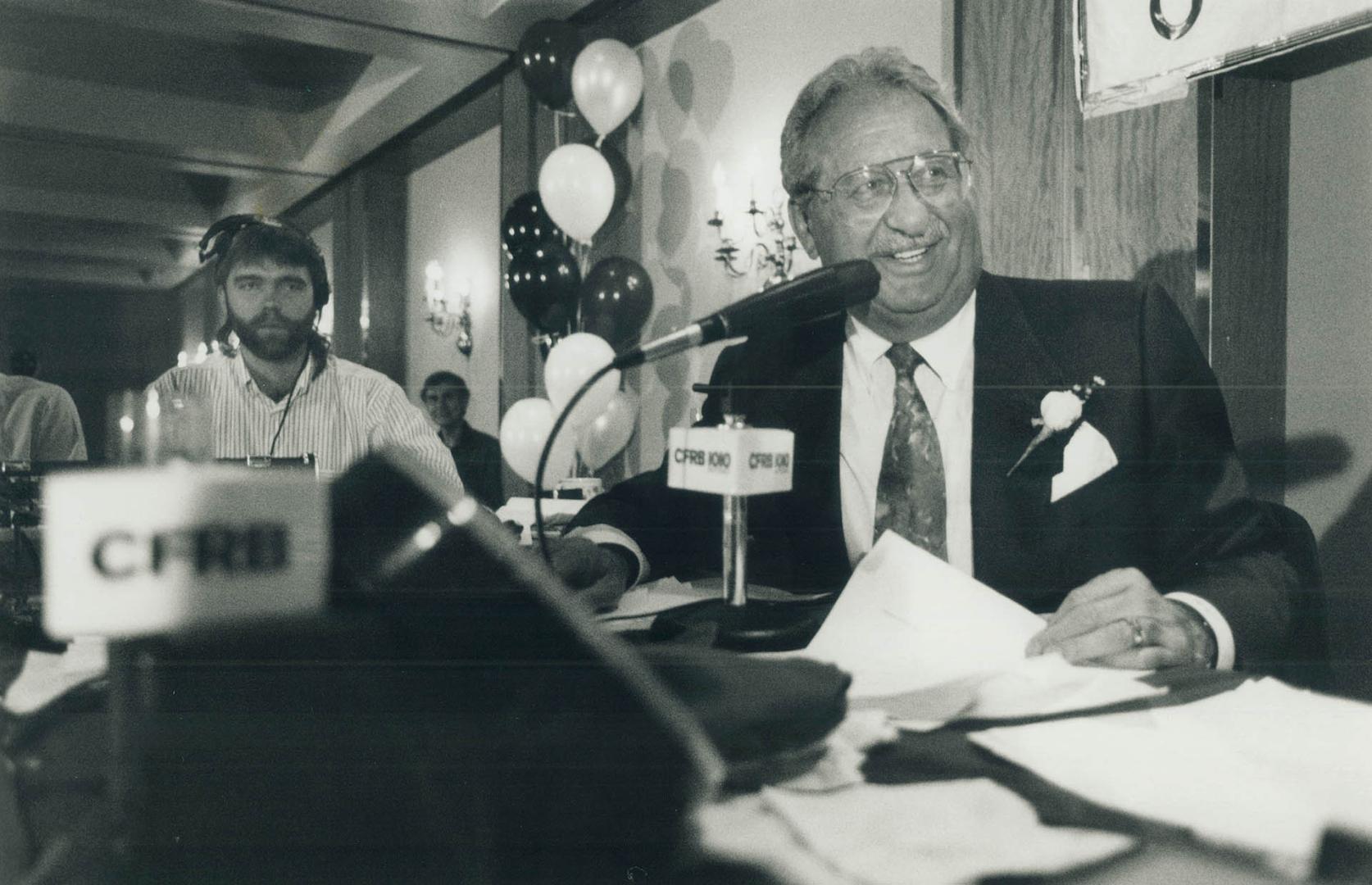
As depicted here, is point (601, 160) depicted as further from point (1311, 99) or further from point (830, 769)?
point (830, 769)

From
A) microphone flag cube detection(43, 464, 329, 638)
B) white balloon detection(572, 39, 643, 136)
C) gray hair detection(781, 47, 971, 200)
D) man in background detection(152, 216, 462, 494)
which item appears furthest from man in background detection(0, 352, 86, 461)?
white balloon detection(572, 39, 643, 136)

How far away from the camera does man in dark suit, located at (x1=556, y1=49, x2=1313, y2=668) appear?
2.40 ft

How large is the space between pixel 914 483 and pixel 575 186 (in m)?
0.88

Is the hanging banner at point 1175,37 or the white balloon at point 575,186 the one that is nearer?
the hanging banner at point 1175,37

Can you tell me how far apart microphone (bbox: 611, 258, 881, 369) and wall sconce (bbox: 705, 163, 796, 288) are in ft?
1.03

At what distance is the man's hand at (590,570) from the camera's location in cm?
77

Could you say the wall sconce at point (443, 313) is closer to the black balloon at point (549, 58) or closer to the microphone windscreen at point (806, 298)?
the black balloon at point (549, 58)

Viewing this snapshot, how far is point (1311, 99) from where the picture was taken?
72 cm

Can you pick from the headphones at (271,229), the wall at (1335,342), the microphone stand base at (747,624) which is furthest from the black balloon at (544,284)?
the wall at (1335,342)

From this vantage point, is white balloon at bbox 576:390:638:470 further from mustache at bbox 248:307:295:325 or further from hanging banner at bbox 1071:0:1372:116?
hanging banner at bbox 1071:0:1372:116

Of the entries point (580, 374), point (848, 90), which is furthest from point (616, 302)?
point (848, 90)

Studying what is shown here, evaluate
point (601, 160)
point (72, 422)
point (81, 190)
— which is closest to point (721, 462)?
point (72, 422)

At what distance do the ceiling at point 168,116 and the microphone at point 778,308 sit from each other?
424 mm

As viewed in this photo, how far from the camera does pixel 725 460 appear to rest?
2.13 ft
